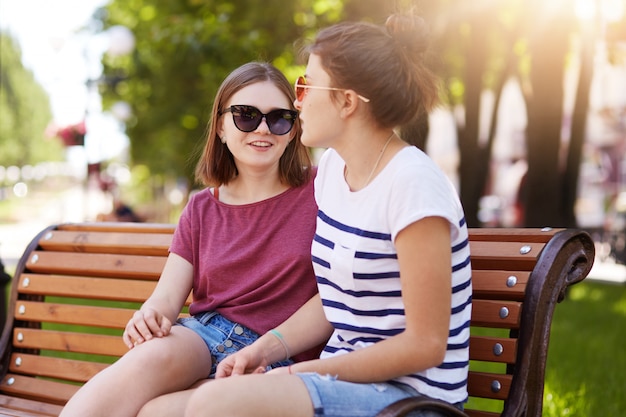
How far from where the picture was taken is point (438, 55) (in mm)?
2666

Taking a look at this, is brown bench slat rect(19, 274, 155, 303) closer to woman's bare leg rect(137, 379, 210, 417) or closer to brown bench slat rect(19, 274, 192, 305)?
brown bench slat rect(19, 274, 192, 305)

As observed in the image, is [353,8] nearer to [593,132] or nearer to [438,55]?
[438,55]

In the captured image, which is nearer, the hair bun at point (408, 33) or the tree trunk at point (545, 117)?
the hair bun at point (408, 33)

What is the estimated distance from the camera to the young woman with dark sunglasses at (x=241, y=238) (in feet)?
9.88

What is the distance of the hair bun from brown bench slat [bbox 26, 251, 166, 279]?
1.62 m

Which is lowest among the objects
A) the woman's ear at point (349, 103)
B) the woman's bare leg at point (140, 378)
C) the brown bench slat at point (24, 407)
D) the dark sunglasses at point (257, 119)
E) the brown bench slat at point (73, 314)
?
the brown bench slat at point (24, 407)

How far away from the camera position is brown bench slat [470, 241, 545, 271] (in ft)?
9.23

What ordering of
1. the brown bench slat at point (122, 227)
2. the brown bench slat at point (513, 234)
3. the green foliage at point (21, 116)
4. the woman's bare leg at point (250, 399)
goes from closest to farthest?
the woman's bare leg at point (250, 399)
the brown bench slat at point (513, 234)
the brown bench slat at point (122, 227)
the green foliage at point (21, 116)

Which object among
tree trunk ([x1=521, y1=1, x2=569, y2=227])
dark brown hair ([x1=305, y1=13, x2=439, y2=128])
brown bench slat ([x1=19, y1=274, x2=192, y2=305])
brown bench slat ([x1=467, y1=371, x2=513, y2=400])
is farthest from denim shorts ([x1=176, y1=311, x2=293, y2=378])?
tree trunk ([x1=521, y1=1, x2=569, y2=227])

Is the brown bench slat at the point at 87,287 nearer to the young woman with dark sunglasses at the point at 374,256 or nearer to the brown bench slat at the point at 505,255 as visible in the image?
the young woman with dark sunglasses at the point at 374,256

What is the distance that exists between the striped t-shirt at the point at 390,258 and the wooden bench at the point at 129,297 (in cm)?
33

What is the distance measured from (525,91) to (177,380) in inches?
422

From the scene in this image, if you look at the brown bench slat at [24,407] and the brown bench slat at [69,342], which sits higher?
the brown bench slat at [69,342]

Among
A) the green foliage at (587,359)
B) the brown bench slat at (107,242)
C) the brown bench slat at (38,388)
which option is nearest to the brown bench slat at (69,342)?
the brown bench slat at (38,388)
